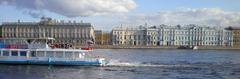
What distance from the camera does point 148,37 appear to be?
195 m

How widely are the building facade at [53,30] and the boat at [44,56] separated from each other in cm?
13163

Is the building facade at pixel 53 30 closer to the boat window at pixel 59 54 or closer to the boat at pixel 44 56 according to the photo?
the boat at pixel 44 56

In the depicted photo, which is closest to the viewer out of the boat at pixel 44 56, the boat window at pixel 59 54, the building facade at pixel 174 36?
the boat at pixel 44 56

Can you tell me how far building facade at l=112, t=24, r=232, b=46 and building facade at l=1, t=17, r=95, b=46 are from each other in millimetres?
16687

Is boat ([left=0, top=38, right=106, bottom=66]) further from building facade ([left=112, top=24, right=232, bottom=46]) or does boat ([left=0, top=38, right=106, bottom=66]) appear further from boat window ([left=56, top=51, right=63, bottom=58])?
building facade ([left=112, top=24, right=232, bottom=46])

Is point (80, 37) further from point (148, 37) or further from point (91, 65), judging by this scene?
point (91, 65)

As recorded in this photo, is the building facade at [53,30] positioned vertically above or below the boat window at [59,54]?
above

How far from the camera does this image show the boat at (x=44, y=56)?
47281 millimetres

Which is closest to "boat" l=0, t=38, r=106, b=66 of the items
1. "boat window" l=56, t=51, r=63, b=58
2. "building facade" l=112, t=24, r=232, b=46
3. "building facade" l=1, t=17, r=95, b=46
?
"boat window" l=56, t=51, r=63, b=58

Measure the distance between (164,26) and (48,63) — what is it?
507 feet

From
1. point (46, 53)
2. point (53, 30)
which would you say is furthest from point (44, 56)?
point (53, 30)

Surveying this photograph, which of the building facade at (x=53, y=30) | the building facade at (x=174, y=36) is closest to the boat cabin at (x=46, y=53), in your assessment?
the building facade at (x=53, y=30)

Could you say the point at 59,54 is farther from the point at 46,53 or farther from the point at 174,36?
the point at 174,36

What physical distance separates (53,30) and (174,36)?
46470 millimetres
